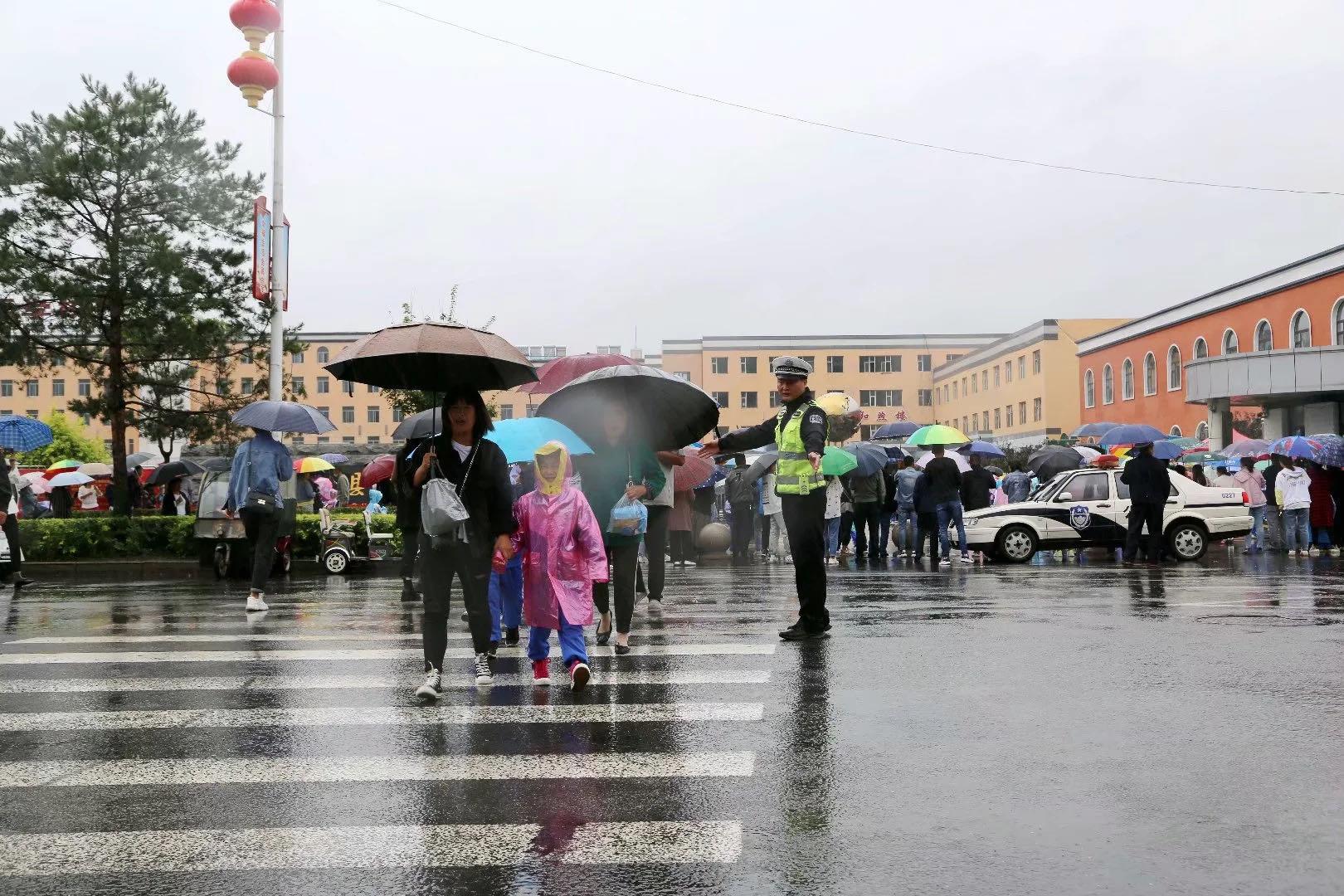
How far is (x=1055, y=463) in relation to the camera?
26109mm

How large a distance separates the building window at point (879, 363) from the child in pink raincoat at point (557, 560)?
103015 millimetres

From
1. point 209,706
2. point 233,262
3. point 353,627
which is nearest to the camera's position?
point 209,706

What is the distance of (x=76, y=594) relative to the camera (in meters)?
15.0

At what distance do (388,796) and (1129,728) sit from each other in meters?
3.42

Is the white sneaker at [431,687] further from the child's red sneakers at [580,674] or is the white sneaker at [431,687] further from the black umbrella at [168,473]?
the black umbrella at [168,473]

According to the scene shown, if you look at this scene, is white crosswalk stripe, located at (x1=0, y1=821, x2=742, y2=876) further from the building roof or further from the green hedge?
the building roof

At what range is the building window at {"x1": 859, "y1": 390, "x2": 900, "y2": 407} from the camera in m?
108

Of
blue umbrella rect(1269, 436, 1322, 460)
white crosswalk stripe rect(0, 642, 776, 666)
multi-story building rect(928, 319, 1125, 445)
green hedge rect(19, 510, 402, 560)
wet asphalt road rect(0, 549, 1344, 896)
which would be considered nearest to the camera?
wet asphalt road rect(0, 549, 1344, 896)

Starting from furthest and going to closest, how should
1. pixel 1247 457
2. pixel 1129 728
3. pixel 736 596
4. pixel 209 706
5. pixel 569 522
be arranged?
pixel 1247 457 < pixel 736 596 < pixel 569 522 < pixel 209 706 < pixel 1129 728

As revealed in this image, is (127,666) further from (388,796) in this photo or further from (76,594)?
(76,594)

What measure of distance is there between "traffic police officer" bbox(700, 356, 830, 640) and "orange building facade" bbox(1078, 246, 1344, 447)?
108 ft

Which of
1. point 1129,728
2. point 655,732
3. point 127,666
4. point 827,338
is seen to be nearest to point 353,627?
point 127,666

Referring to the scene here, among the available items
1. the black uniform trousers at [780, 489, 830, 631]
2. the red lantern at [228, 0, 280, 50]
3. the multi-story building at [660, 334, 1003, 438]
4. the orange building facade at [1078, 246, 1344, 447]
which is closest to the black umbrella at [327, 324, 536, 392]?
the black uniform trousers at [780, 489, 830, 631]

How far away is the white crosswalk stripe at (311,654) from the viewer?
8773mm
